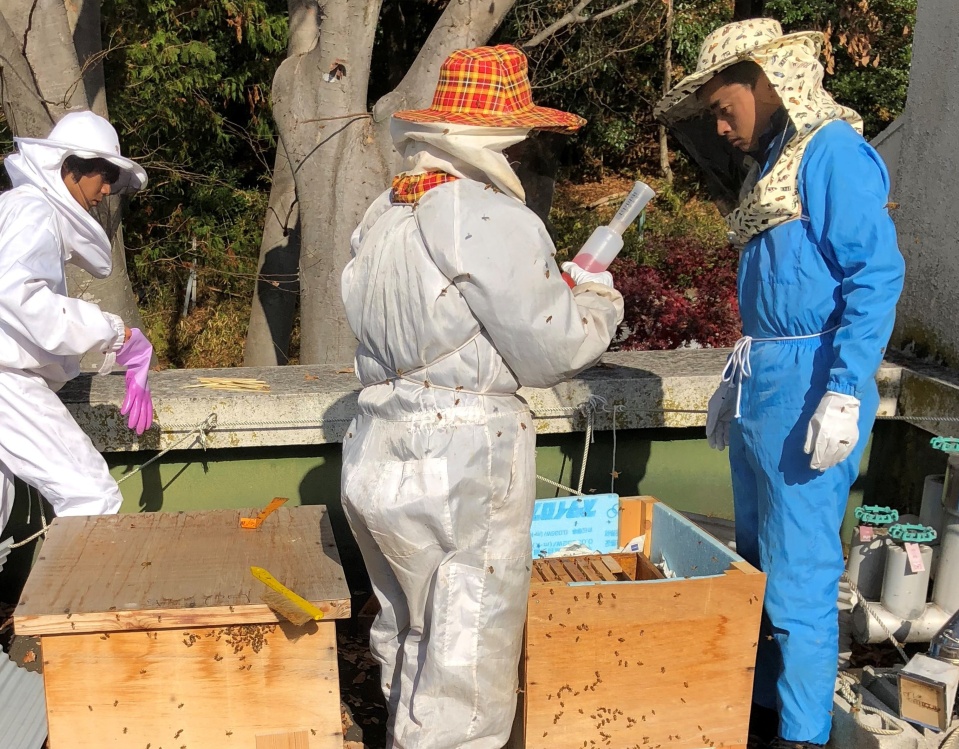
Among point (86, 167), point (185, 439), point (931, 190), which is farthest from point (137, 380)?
point (931, 190)

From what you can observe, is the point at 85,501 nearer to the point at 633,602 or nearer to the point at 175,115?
the point at 633,602

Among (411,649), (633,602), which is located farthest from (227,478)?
(633,602)

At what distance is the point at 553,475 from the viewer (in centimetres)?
425

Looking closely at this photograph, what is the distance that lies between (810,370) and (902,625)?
1.41 metres

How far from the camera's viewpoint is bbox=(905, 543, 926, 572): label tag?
147 inches

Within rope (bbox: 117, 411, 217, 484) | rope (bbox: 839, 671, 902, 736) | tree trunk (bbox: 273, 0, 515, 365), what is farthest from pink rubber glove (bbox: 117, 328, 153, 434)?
rope (bbox: 839, 671, 902, 736)

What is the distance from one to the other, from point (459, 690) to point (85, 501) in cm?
164

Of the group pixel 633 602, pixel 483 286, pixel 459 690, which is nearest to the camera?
pixel 483 286

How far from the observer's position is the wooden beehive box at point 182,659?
239 centimetres

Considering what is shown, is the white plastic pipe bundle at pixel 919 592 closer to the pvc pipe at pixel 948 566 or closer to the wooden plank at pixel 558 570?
the pvc pipe at pixel 948 566

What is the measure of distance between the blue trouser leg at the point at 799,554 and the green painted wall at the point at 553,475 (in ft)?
3.49

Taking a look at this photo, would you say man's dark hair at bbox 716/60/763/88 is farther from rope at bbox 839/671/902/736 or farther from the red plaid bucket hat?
rope at bbox 839/671/902/736

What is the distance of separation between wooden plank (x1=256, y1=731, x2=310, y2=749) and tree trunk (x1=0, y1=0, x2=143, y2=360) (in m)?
3.58

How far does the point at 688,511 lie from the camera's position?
4316mm
